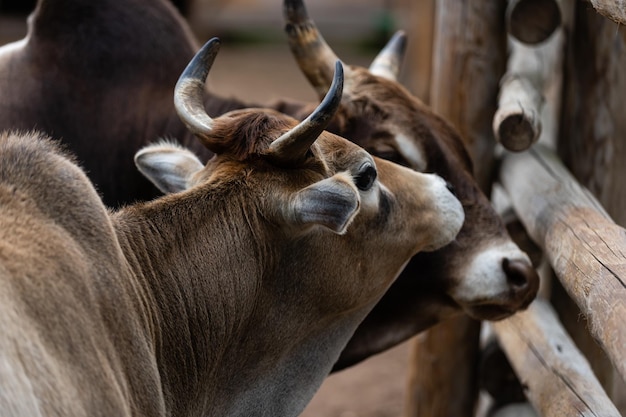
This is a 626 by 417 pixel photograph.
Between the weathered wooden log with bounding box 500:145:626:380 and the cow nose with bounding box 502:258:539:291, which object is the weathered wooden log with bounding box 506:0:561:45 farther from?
the cow nose with bounding box 502:258:539:291

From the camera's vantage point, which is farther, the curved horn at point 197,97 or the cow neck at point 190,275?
the curved horn at point 197,97

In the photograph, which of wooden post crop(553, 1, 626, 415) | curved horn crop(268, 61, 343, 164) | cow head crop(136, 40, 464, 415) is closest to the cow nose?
cow head crop(136, 40, 464, 415)

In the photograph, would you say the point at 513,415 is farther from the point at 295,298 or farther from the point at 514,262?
the point at 295,298

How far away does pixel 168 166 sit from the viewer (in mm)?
3570

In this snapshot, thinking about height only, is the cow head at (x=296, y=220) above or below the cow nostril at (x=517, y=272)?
above

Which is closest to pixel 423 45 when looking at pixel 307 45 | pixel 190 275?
pixel 307 45

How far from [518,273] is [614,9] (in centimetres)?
151

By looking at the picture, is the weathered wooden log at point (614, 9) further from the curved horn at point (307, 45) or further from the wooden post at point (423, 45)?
the wooden post at point (423, 45)

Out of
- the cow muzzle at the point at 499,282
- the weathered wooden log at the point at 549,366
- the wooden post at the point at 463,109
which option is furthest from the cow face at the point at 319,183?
the wooden post at the point at 463,109

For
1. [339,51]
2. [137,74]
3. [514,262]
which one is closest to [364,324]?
[514,262]

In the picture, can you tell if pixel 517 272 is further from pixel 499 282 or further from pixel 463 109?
pixel 463 109

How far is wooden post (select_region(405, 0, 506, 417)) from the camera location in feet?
16.0

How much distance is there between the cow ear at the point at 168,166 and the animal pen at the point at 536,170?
1297 mm

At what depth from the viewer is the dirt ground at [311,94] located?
6527 mm
